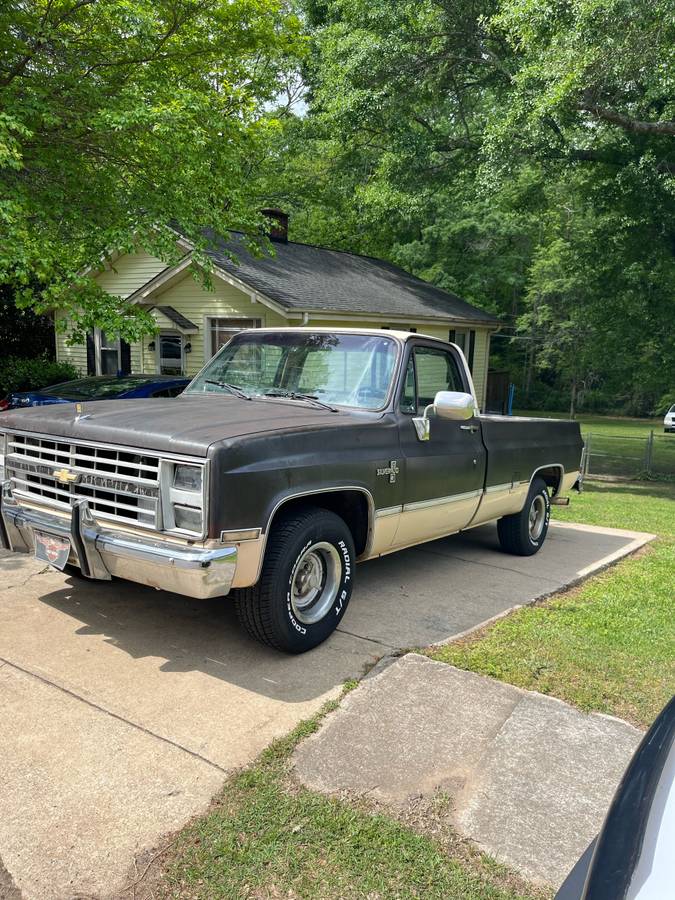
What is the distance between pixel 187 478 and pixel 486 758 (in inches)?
79.1

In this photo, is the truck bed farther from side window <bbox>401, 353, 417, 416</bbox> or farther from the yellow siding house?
the yellow siding house

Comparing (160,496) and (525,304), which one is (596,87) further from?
(525,304)

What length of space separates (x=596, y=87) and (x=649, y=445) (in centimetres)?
852

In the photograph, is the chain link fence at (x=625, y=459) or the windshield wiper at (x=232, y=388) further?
the chain link fence at (x=625, y=459)

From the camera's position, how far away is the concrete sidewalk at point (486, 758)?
2826 mm

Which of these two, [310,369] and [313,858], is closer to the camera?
[313,858]

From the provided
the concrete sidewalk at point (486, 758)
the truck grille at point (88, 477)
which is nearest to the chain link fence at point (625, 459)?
the concrete sidewalk at point (486, 758)

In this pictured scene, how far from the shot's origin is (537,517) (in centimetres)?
730

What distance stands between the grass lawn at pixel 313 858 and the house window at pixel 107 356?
683 inches

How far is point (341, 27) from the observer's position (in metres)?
16.7

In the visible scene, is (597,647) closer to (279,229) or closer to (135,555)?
(135,555)

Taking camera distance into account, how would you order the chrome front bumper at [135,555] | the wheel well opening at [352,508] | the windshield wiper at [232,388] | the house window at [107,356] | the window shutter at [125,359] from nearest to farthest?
the chrome front bumper at [135,555] → the wheel well opening at [352,508] → the windshield wiper at [232,388] → the window shutter at [125,359] → the house window at [107,356]

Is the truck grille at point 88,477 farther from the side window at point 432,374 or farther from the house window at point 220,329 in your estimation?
the house window at point 220,329

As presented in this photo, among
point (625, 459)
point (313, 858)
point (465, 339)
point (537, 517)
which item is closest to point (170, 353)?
point (465, 339)
